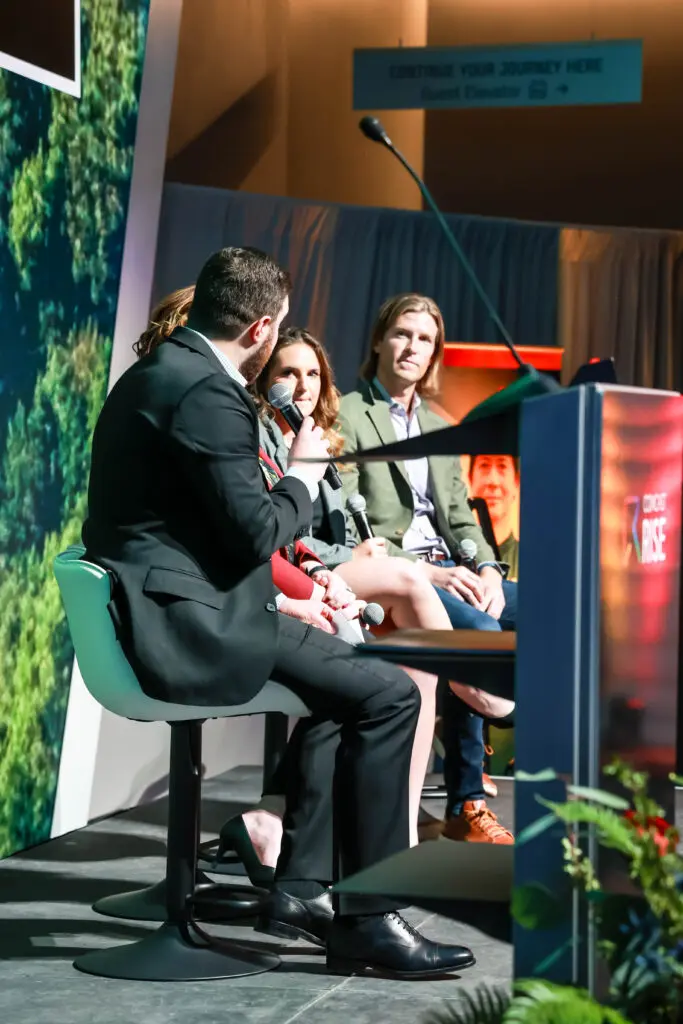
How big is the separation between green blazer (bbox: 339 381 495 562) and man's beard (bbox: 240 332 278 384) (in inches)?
45.3

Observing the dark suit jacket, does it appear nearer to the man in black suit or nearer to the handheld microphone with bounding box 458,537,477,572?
the man in black suit

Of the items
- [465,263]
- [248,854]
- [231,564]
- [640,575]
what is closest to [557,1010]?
[640,575]

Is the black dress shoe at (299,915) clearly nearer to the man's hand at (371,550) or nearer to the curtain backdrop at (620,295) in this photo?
the man's hand at (371,550)

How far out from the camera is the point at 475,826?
12.3 ft

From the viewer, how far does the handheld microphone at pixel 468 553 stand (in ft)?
13.0

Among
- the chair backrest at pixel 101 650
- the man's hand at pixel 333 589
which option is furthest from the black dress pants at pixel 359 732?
the man's hand at pixel 333 589

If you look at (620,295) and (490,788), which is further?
(620,295)

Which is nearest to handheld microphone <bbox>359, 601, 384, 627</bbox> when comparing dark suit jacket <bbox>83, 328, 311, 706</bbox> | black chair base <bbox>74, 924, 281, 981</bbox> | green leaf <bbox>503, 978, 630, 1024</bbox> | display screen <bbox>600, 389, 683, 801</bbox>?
dark suit jacket <bbox>83, 328, 311, 706</bbox>

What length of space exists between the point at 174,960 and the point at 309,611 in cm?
71

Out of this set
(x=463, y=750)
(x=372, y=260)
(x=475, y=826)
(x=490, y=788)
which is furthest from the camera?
(x=372, y=260)

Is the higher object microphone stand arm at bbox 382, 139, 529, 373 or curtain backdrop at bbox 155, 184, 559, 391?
curtain backdrop at bbox 155, 184, 559, 391

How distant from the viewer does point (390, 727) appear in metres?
2.56

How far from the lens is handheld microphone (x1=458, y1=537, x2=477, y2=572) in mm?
3975

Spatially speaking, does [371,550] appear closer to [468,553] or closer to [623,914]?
[468,553]
